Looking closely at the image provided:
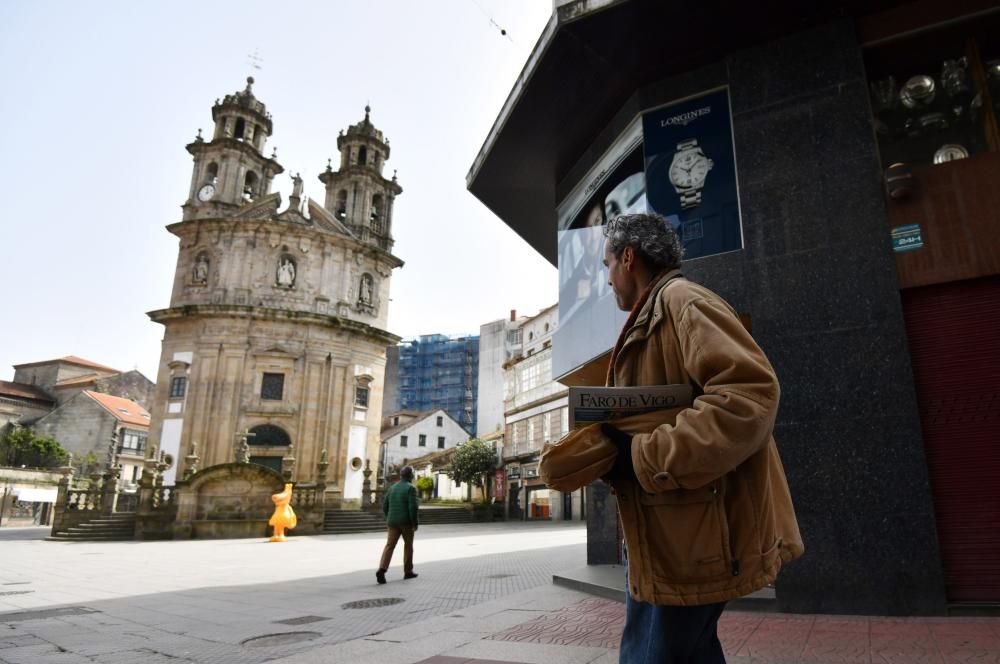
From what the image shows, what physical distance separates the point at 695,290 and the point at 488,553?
42.9 feet

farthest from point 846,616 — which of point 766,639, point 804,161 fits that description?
point 804,161

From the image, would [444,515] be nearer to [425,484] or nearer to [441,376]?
[425,484]

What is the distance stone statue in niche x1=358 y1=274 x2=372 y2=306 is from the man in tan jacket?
3782 centimetres

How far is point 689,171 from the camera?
7516 millimetres

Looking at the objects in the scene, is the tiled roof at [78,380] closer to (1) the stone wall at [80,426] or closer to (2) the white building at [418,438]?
(1) the stone wall at [80,426]

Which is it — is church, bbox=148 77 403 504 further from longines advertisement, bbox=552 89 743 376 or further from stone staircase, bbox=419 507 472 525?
longines advertisement, bbox=552 89 743 376

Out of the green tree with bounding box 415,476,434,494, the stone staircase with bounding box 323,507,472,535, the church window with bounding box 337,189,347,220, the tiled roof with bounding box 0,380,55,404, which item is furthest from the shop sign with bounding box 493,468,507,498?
the tiled roof with bounding box 0,380,55,404

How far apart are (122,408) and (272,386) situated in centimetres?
3086

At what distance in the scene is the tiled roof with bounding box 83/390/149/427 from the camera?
174 ft

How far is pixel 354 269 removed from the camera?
38.5 m

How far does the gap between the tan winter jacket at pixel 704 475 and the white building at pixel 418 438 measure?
59.2 metres

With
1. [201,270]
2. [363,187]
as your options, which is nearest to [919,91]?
[201,270]

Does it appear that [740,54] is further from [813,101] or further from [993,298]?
[993,298]

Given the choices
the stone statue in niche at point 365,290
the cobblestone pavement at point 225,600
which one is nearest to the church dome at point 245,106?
the stone statue in niche at point 365,290
